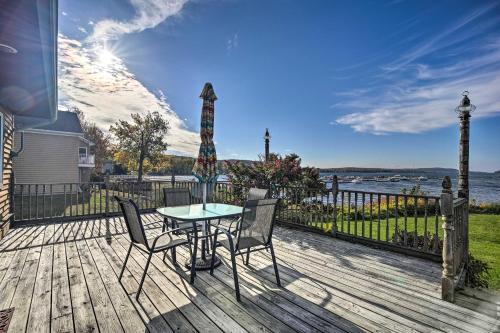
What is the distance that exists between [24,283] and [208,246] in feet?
7.19

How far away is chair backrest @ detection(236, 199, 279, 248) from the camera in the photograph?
8.46 feet

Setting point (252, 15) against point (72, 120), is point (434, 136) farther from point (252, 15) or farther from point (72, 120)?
point (72, 120)

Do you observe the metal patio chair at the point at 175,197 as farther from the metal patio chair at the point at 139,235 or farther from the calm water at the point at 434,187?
the calm water at the point at 434,187

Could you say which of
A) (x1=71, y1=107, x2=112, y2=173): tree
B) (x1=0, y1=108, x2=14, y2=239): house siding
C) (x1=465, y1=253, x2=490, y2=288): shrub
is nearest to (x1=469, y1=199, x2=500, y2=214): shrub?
(x1=465, y1=253, x2=490, y2=288): shrub

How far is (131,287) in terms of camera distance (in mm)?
2635

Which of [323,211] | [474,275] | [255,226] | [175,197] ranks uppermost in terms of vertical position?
[175,197]

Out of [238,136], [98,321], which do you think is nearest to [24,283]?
[98,321]

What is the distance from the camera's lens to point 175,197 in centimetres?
398

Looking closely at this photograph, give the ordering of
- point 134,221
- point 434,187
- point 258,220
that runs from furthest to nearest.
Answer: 1. point 434,187
2. point 258,220
3. point 134,221

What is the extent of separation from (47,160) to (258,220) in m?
17.0

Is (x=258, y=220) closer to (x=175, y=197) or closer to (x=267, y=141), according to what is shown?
(x=175, y=197)

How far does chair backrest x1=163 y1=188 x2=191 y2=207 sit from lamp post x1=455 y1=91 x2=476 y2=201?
4213 millimetres

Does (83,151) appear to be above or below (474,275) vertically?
above

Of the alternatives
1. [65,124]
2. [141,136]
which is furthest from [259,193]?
[141,136]
